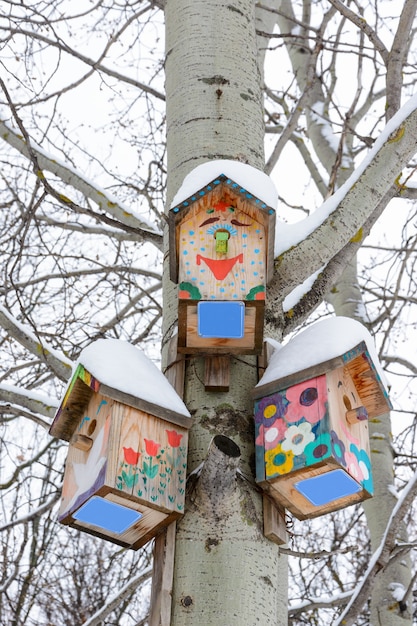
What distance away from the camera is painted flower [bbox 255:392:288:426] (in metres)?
1.99

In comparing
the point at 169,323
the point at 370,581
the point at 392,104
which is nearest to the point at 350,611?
the point at 370,581

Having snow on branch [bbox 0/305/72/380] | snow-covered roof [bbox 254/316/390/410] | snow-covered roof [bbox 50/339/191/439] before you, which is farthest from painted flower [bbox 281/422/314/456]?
snow on branch [bbox 0/305/72/380]

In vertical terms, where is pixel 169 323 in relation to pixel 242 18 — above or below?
below

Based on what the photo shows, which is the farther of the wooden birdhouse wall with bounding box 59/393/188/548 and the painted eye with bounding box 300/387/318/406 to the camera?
the painted eye with bounding box 300/387/318/406

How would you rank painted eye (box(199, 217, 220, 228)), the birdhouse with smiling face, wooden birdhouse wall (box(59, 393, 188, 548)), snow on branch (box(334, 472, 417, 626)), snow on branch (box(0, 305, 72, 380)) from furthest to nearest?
snow on branch (box(0, 305, 72, 380)) → snow on branch (box(334, 472, 417, 626)) → painted eye (box(199, 217, 220, 228)) → the birdhouse with smiling face → wooden birdhouse wall (box(59, 393, 188, 548))

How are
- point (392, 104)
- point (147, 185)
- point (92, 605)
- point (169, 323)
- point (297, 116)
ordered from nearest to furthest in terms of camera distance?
1. point (169, 323)
2. point (392, 104)
3. point (297, 116)
4. point (147, 185)
5. point (92, 605)

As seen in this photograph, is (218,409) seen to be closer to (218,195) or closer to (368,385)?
(368,385)

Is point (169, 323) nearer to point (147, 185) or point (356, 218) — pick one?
point (356, 218)

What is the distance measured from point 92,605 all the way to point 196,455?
20.5ft

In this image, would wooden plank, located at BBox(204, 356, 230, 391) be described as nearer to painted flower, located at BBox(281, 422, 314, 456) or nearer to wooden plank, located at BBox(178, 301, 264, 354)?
wooden plank, located at BBox(178, 301, 264, 354)

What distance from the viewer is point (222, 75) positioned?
2582 mm

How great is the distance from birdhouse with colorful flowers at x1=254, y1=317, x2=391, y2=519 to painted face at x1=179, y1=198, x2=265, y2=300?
0.20 metres

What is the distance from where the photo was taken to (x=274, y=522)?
6.20 feet

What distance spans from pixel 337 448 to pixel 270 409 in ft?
0.61
